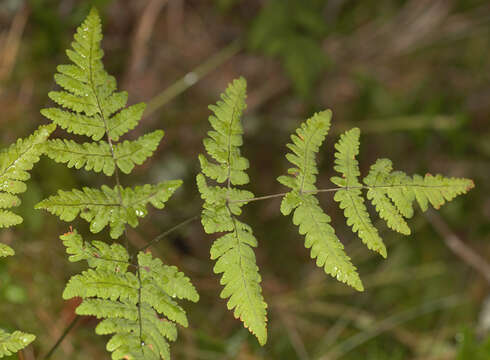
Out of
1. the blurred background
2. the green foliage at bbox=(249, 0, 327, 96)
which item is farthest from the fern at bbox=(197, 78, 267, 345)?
the green foliage at bbox=(249, 0, 327, 96)

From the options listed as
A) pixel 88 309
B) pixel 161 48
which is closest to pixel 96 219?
pixel 88 309

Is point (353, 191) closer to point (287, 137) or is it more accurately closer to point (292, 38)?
point (292, 38)

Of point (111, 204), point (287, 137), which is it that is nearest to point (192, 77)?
point (287, 137)

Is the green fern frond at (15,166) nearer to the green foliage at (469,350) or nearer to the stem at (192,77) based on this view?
the stem at (192,77)

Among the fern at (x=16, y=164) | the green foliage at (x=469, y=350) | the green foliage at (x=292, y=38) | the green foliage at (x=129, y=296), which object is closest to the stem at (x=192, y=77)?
the green foliage at (x=292, y=38)

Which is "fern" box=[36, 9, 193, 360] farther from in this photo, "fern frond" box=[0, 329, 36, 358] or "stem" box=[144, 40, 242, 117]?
"stem" box=[144, 40, 242, 117]

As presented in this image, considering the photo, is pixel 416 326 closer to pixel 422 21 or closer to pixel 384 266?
pixel 384 266
